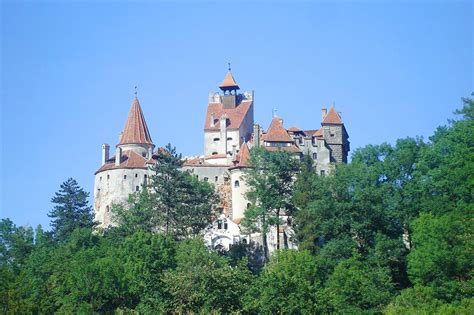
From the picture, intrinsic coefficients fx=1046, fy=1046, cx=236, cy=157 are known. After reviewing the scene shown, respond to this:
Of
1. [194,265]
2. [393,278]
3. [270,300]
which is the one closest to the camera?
[270,300]

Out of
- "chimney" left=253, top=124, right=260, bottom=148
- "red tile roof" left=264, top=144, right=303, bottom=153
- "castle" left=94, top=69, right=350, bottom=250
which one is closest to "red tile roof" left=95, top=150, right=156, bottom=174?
"castle" left=94, top=69, right=350, bottom=250

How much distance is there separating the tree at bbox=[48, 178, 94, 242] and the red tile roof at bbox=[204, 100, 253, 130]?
16190 millimetres

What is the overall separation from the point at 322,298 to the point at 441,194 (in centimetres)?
1604

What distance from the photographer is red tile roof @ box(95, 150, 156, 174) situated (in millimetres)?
93562

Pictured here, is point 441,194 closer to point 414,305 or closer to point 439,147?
point 439,147

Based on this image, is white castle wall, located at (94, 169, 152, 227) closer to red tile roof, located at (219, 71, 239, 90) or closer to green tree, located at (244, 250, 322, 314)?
red tile roof, located at (219, 71, 239, 90)

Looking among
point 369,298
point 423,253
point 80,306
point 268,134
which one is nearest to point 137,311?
point 80,306

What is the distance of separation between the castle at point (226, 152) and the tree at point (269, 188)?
280cm

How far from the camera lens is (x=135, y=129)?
9794 centimetres

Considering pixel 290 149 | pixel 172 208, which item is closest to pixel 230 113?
pixel 290 149

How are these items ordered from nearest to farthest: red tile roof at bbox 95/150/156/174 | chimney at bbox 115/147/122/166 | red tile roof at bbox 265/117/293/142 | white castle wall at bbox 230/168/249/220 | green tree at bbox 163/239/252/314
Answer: green tree at bbox 163/239/252/314 < white castle wall at bbox 230/168/249/220 < red tile roof at bbox 265/117/293/142 < red tile roof at bbox 95/150/156/174 < chimney at bbox 115/147/122/166

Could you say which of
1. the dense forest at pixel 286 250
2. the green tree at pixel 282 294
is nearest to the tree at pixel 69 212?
the dense forest at pixel 286 250

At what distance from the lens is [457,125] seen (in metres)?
74.4

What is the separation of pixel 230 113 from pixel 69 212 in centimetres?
2089
